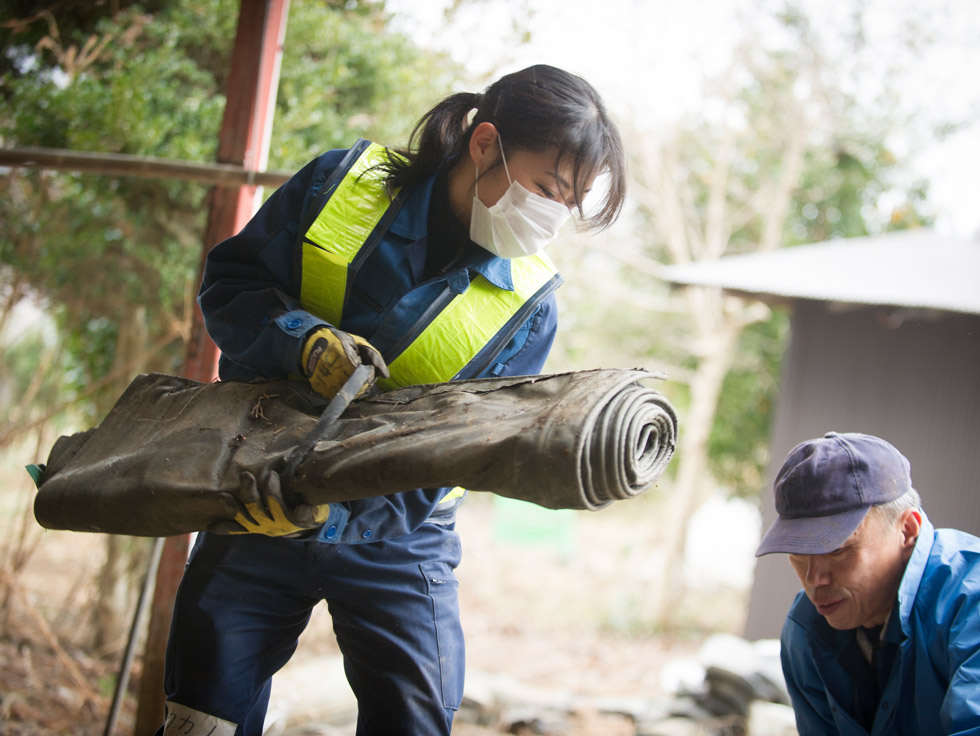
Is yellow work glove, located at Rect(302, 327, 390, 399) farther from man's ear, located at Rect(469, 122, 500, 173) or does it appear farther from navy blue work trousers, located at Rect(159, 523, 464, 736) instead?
man's ear, located at Rect(469, 122, 500, 173)

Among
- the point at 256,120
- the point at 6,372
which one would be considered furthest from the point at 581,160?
the point at 6,372

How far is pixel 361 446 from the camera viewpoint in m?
1.34

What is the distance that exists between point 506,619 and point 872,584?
7.25 metres

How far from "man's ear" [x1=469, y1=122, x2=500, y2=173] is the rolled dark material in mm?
531

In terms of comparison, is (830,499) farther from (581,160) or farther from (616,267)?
(616,267)

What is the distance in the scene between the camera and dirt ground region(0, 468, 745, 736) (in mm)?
3855

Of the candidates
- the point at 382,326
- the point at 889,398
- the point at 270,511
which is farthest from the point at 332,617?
the point at 889,398

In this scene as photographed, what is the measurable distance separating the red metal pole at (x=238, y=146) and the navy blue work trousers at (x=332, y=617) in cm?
124

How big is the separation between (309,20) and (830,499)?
3345mm

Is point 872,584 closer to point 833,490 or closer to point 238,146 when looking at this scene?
point 833,490

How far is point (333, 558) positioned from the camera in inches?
63.7

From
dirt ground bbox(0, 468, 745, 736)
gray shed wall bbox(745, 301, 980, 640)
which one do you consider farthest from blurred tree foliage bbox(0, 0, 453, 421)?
gray shed wall bbox(745, 301, 980, 640)

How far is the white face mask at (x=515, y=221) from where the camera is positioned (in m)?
1.67

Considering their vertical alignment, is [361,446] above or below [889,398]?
below
